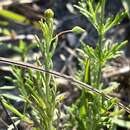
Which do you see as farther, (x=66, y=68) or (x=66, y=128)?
(x=66, y=68)

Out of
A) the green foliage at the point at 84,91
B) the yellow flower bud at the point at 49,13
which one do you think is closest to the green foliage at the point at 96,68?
the green foliage at the point at 84,91

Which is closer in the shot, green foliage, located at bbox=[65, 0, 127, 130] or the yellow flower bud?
the yellow flower bud

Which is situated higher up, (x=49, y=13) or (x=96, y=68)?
(x=49, y=13)

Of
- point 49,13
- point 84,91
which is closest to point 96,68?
point 84,91

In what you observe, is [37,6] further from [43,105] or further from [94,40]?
[43,105]

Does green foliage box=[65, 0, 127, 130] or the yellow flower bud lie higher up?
the yellow flower bud

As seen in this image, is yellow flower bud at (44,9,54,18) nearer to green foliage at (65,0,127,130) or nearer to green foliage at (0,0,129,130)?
green foliage at (0,0,129,130)

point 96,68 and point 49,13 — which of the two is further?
point 96,68

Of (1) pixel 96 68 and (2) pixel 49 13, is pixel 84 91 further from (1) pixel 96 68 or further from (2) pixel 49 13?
(2) pixel 49 13

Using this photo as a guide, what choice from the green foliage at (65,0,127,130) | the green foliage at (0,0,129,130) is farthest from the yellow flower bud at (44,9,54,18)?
the green foliage at (65,0,127,130)

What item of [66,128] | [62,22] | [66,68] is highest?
[62,22]

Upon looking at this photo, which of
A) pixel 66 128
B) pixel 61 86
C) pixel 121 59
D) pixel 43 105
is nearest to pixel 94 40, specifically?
pixel 121 59
